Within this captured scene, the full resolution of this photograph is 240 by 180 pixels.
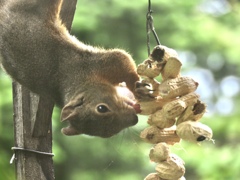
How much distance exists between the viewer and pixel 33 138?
11.8 feet

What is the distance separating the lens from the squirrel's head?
11.1ft

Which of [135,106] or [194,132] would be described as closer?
[194,132]

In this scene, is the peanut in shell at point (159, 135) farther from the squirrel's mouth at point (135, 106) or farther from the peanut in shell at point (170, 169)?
the squirrel's mouth at point (135, 106)

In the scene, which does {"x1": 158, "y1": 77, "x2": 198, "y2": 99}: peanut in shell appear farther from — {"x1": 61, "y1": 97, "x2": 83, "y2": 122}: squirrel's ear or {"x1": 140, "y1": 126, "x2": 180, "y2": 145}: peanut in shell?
{"x1": 61, "y1": 97, "x2": 83, "y2": 122}: squirrel's ear

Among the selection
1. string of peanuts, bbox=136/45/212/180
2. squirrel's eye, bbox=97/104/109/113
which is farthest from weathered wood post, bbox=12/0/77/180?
string of peanuts, bbox=136/45/212/180

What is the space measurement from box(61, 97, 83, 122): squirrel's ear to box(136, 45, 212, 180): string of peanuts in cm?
58

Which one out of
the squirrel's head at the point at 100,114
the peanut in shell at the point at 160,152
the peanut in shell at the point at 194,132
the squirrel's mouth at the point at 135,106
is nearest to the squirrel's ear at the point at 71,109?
the squirrel's head at the point at 100,114

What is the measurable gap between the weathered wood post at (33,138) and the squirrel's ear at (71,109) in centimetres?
19

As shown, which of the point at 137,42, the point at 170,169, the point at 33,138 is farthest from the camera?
the point at 137,42

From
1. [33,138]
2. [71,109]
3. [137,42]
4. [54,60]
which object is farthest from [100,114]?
[137,42]

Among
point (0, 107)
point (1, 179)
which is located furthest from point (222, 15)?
point (1, 179)

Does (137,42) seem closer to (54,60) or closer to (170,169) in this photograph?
(54,60)

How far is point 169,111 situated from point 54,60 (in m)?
1.27

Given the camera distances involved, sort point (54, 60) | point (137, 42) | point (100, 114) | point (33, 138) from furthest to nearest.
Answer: point (137, 42) → point (54, 60) → point (33, 138) → point (100, 114)
